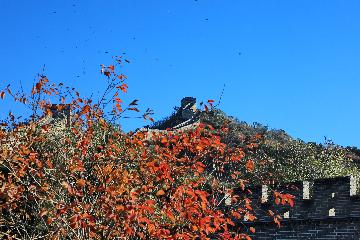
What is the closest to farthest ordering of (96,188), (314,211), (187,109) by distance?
(96,188) < (314,211) < (187,109)

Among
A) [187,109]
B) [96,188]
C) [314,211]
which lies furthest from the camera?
[187,109]

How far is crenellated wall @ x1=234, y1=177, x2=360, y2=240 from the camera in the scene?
1695 centimetres

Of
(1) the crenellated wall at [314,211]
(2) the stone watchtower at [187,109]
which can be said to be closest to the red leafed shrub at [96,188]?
(1) the crenellated wall at [314,211]

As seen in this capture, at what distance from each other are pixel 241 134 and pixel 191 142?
36822 millimetres

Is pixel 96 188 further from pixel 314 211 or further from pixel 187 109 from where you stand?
pixel 187 109

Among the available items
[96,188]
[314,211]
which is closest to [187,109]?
[314,211]

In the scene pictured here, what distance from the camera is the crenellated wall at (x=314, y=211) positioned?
667 inches

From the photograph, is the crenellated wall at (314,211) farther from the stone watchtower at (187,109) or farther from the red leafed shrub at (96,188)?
the stone watchtower at (187,109)

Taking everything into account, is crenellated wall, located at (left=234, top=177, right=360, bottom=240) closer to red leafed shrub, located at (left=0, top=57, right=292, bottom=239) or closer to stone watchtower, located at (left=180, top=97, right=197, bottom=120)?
red leafed shrub, located at (left=0, top=57, right=292, bottom=239)

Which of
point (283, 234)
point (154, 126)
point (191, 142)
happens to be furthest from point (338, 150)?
point (191, 142)

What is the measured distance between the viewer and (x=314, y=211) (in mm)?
17531

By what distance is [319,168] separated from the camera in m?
34.2

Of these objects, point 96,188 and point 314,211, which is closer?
point 96,188

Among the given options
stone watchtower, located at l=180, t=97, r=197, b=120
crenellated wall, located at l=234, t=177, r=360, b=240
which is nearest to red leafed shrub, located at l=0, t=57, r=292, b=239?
crenellated wall, located at l=234, t=177, r=360, b=240
